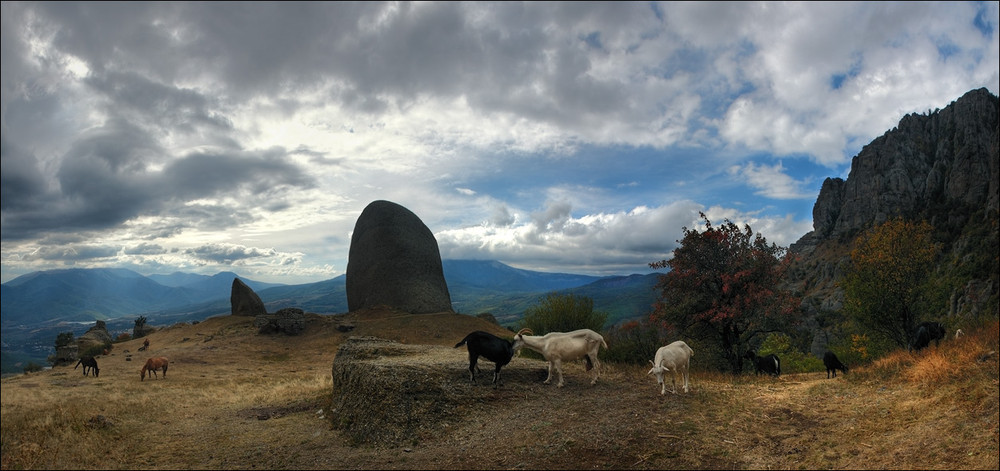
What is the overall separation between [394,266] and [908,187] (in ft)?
611

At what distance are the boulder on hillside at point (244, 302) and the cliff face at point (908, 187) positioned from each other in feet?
363

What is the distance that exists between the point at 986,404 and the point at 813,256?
205 metres

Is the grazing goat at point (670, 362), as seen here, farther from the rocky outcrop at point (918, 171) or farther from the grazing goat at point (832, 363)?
the rocky outcrop at point (918, 171)

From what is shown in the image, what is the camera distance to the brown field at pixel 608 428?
295 inches

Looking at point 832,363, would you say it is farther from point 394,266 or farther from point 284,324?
point 394,266

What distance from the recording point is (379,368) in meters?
12.9

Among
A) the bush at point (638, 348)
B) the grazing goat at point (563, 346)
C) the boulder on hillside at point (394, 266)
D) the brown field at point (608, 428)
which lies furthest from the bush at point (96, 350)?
the grazing goat at point (563, 346)

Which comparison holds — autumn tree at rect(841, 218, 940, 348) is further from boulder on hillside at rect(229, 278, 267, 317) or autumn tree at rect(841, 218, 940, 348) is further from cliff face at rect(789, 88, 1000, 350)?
cliff face at rect(789, 88, 1000, 350)

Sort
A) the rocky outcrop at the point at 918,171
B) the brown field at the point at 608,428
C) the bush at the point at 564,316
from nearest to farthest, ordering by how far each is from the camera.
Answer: the brown field at the point at 608,428 → the bush at the point at 564,316 → the rocky outcrop at the point at 918,171

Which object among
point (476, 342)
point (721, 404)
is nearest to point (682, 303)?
point (721, 404)

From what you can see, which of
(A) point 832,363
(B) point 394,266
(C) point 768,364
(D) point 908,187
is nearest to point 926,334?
(A) point 832,363

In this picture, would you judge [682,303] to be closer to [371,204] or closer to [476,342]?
[476,342]

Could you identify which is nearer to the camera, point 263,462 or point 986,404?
point 986,404

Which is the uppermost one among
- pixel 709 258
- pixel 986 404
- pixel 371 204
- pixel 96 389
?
pixel 371 204
